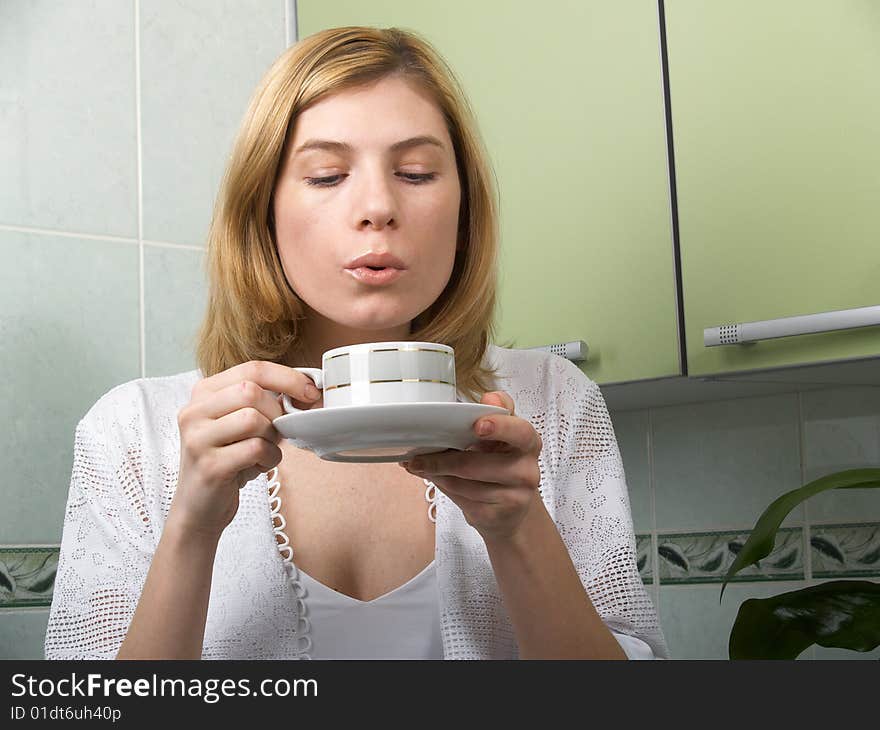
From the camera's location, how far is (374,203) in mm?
858

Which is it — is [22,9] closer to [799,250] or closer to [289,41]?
[289,41]

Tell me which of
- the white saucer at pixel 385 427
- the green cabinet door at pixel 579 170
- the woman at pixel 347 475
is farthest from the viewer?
the green cabinet door at pixel 579 170

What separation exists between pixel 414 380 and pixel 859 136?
72 centimetres

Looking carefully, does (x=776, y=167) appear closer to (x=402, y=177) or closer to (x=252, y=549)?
(x=402, y=177)

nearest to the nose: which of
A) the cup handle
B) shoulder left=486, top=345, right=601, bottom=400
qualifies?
the cup handle

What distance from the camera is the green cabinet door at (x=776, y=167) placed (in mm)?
1118

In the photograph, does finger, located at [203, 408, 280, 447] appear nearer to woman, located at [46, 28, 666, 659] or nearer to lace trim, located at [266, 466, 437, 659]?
woman, located at [46, 28, 666, 659]

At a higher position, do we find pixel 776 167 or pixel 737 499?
pixel 776 167

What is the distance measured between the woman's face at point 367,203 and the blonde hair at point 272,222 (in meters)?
0.02

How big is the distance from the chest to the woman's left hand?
0.94 ft

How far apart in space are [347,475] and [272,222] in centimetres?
27

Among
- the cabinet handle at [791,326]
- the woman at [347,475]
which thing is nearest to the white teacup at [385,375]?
the woman at [347,475]

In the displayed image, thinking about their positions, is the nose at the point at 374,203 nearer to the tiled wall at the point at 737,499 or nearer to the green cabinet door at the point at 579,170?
the green cabinet door at the point at 579,170

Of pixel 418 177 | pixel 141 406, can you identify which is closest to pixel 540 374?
pixel 418 177
